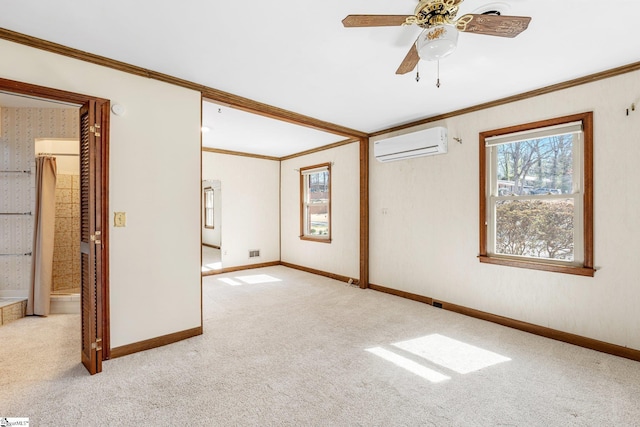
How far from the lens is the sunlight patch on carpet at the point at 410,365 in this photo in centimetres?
230

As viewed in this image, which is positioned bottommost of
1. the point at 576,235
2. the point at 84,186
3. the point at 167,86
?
the point at 576,235

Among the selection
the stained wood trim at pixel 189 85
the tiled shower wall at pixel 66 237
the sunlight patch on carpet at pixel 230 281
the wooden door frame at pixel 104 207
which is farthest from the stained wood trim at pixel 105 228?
the sunlight patch on carpet at pixel 230 281

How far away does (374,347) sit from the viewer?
2.79 metres

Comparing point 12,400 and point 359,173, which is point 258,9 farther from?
point 359,173

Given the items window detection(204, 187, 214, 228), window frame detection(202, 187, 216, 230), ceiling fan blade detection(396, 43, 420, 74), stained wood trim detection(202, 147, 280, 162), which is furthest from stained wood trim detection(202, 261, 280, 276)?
ceiling fan blade detection(396, 43, 420, 74)

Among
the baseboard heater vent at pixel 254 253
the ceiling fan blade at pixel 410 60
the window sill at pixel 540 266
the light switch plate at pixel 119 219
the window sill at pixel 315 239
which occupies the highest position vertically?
the ceiling fan blade at pixel 410 60

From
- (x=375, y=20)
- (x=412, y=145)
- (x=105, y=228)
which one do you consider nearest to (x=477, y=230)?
(x=412, y=145)

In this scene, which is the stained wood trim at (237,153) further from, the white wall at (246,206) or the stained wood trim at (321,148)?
the stained wood trim at (321,148)

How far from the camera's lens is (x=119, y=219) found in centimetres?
259

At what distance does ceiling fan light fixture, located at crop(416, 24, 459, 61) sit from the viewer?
5.51 feet

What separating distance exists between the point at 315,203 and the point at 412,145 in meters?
2.52

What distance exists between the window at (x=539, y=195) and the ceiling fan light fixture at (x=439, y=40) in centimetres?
203

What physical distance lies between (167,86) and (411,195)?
3193mm

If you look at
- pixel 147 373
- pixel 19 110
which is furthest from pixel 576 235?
pixel 19 110
